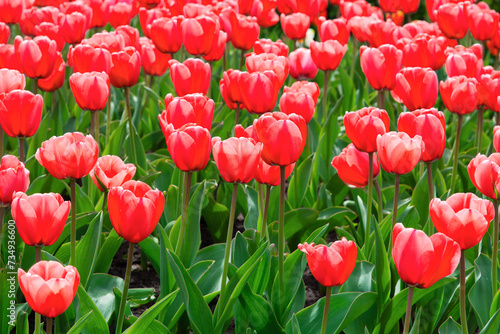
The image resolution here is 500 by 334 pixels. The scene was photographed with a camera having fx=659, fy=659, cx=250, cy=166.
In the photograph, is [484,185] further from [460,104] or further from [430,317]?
[460,104]

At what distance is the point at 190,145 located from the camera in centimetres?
172

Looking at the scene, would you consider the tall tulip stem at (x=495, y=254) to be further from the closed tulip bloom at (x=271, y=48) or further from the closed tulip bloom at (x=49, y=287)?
the closed tulip bloom at (x=271, y=48)

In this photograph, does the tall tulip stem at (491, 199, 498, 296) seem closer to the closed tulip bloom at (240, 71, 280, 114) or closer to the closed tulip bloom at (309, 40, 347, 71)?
the closed tulip bloom at (240, 71, 280, 114)

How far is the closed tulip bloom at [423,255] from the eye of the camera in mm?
1466

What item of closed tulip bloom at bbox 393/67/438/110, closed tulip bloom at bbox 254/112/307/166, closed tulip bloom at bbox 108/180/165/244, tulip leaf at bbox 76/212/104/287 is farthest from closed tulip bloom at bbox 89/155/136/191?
closed tulip bloom at bbox 393/67/438/110

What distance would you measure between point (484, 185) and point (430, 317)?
0.49 metres

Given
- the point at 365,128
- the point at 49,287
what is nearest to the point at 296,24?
the point at 365,128

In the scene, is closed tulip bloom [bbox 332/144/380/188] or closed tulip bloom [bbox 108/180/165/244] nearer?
closed tulip bloom [bbox 108/180/165/244]

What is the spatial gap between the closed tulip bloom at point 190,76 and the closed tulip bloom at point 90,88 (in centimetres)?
27

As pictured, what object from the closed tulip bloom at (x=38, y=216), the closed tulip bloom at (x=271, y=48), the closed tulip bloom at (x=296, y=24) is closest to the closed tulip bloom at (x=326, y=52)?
the closed tulip bloom at (x=271, y=48)

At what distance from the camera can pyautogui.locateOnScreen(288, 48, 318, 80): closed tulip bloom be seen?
330cm

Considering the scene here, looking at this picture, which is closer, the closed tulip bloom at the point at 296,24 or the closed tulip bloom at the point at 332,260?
the closed tulip bloom at the point at 332,260

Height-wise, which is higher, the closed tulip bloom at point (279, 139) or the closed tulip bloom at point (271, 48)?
the closed tulip bloom at point (279, 139)

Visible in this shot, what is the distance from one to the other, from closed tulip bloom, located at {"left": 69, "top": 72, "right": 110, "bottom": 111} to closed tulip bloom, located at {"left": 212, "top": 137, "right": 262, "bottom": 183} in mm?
876
